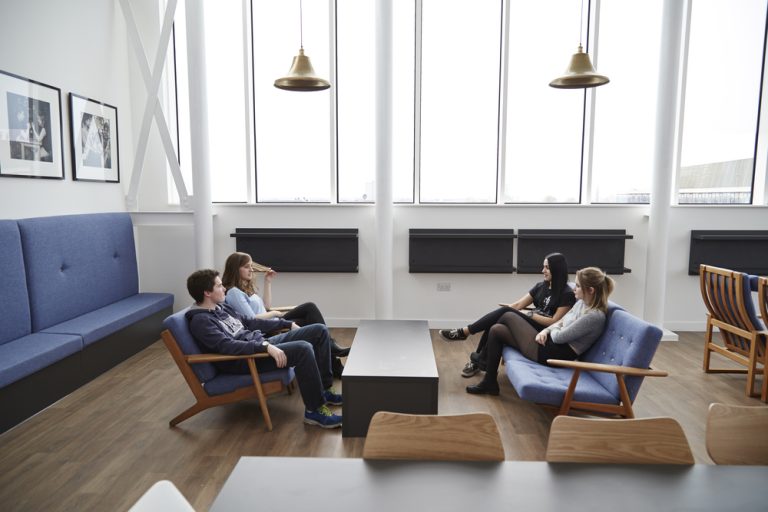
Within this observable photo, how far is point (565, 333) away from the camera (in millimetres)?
3717

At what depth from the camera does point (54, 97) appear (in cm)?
472

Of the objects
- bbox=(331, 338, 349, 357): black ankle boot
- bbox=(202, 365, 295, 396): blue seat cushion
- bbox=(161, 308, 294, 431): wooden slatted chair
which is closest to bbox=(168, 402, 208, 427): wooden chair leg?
bbox=(161, 308, 294, 431): wooden slatted chair

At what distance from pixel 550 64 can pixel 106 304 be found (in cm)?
602

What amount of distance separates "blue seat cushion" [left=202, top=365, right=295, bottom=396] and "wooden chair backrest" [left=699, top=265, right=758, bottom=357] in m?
3.92

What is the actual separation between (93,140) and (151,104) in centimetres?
86

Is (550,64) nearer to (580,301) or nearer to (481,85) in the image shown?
(481,85)

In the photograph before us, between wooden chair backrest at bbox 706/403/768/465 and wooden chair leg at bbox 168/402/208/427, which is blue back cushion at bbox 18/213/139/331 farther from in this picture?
wooden chair backrest at bbox 706/403/768/465

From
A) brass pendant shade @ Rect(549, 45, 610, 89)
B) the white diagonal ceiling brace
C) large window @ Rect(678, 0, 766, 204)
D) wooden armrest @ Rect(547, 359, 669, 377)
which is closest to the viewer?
wooden armrest @ Rect(547, 359, 669, 377)

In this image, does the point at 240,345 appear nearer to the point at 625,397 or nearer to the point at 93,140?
the point at 625,397

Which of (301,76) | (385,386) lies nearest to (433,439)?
(385,386)

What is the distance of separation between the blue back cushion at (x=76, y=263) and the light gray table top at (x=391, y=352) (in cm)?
282

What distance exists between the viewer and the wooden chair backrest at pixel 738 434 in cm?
171

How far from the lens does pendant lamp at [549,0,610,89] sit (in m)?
4.20

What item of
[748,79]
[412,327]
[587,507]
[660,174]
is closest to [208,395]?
[412,327]
